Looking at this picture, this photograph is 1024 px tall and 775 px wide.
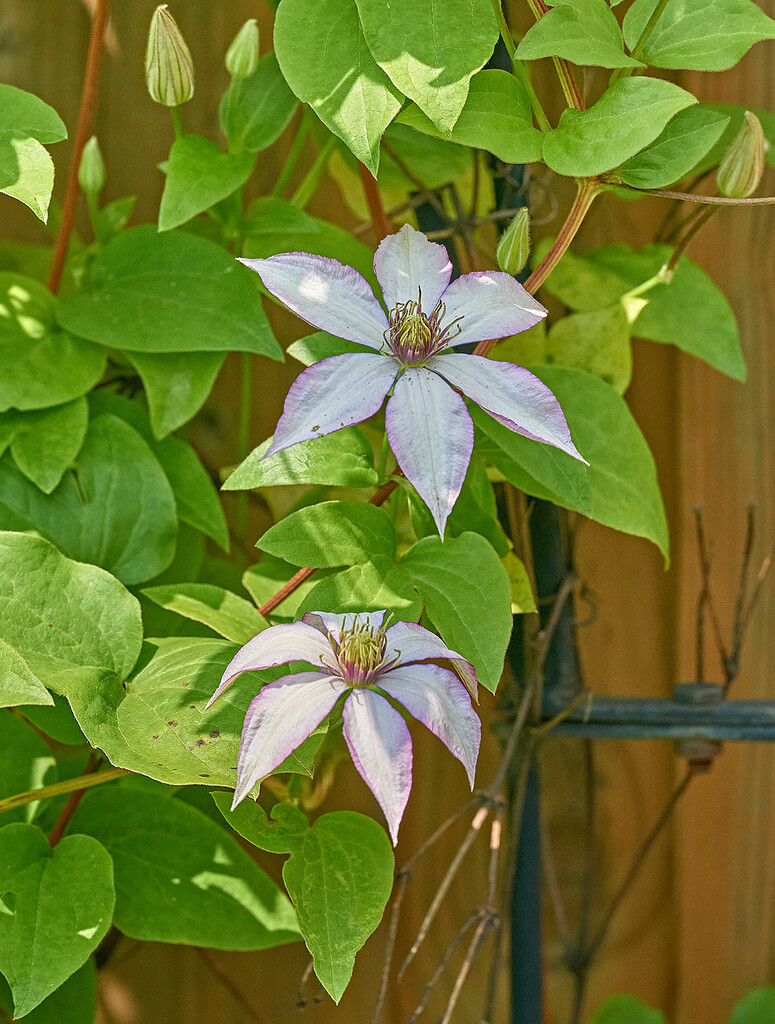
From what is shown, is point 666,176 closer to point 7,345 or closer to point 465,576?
point 465,576

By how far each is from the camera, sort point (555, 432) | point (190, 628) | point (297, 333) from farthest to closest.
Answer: point (297, 333) → point (190, 628) → point (555, 432)

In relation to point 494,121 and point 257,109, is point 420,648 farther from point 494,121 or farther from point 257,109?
point 257,109

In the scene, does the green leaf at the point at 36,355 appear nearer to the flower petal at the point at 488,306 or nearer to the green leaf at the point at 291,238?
the green leaf at the point at 291,238

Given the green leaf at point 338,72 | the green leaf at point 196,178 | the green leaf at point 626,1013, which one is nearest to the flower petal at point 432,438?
the green leaf at point 338,72

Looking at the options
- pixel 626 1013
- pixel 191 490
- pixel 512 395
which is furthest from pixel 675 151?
pixel 626 1013

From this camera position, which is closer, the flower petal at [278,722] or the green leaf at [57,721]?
the flower petal at [278,722]

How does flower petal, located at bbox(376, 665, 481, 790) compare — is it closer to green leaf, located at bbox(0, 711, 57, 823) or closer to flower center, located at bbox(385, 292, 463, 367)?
flower center, located at bbox(385, 292, 463, 367)

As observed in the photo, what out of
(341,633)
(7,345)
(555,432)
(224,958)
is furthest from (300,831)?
(224,958)
